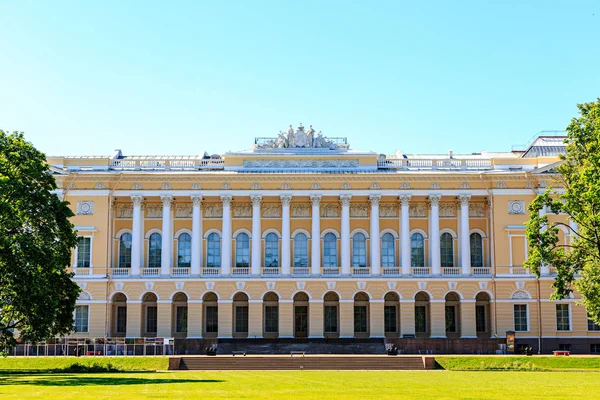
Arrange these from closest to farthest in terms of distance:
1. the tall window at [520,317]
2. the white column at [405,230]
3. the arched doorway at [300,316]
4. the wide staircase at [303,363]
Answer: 1. the wide staircase at [303,363]
2. the tall window at [520,317]
3. the white column at [405,230]
4. the arched doorway at [300,316]

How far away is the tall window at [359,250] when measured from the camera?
60562 millimetres

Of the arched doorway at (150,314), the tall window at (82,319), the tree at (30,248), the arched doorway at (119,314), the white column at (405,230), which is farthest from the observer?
the arched doorway at (150,314)

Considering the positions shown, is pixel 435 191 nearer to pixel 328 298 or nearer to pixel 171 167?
pixel 328 298

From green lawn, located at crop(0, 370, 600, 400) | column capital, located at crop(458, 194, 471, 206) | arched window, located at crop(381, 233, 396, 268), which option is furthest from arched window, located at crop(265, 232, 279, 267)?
green lawn, located at crop(0, 370, 600, 400)

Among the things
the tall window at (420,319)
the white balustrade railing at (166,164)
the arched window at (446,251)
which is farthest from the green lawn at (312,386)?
the white balustrade railing at (166,164)

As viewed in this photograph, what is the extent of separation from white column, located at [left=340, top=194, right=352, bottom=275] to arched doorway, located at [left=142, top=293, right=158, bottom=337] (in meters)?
12.9

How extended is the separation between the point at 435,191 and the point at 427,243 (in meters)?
3.79

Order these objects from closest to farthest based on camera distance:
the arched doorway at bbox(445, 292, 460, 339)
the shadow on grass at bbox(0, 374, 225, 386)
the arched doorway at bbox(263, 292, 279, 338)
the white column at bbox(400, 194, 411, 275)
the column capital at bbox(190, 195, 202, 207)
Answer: the shadow on grass at bbox(0, 374, 225, 386), the white column at bbox(400, 194, 411, 275), the column capital at bbox(190, 195, 202, 207), the arched doorway at bbox(445, 292, 460, 339), the arched doorway at bbox(263, 292, 279, 338)

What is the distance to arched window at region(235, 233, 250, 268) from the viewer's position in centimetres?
6059

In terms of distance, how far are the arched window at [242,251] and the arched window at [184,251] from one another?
318 centimetres

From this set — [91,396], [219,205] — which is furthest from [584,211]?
[219,205]

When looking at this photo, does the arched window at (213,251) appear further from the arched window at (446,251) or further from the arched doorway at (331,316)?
the arched window at (446,251)

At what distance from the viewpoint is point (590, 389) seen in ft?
95.2

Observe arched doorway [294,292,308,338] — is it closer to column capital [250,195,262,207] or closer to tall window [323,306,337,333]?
→ tall window [323,306,337,333]
